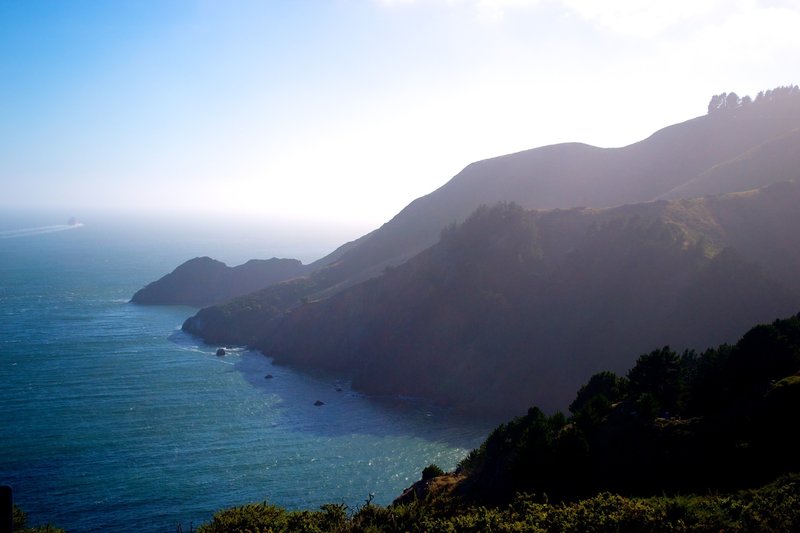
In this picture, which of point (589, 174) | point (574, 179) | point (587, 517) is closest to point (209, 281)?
point (574, 179)

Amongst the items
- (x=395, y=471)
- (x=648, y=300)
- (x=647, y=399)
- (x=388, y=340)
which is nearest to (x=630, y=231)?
(x=648, y=300)

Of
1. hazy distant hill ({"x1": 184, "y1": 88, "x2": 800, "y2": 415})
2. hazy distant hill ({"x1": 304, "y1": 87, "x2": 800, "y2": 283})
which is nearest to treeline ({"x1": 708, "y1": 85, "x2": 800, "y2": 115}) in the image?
hazy distant hill ({"x1": 304, "y1": 87, "x2": 800, "y2": 283})

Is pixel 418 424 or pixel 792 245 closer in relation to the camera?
pixel 418 424

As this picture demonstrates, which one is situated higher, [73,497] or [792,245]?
[792,245]

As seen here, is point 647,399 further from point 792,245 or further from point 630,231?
point 792,245

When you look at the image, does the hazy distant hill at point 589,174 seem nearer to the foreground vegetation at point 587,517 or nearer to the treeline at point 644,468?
the treeline at point 644,468

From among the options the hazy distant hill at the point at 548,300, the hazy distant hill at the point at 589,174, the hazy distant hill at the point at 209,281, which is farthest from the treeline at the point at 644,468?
the hazy distant hill at the point at 209,281

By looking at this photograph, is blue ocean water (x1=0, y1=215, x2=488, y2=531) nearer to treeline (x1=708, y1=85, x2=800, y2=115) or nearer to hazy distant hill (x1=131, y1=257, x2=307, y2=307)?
hazy distant hill (x1=131, y1=257, x2=307, y2=307)
